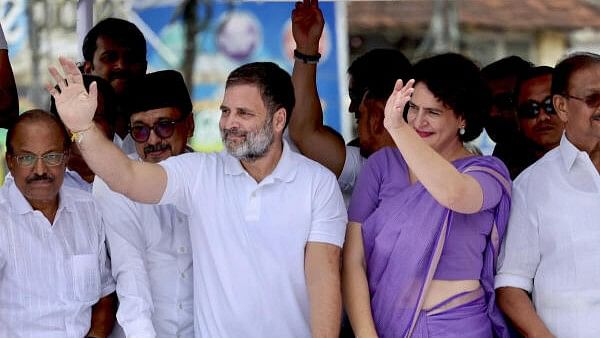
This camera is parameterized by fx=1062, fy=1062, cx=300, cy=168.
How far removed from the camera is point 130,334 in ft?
9.11

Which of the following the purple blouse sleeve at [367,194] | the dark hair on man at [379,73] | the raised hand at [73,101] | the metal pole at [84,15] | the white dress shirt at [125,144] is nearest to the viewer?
the raised hand at [73,101]

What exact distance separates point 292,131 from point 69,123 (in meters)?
1.00

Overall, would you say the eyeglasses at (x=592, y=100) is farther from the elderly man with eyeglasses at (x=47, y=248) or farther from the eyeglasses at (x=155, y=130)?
the elderly man with eyeglasses at (x=47, y=248)

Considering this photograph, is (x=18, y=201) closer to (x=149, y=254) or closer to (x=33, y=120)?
(x=33, y=120)

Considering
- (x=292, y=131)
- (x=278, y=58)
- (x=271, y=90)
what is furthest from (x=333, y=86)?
(x=271, y=90)

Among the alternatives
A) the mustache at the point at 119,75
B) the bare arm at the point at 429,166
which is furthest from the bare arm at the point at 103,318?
the mustache at the point at 119,75

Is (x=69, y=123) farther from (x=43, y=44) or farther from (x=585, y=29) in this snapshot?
(x=585, y=29)

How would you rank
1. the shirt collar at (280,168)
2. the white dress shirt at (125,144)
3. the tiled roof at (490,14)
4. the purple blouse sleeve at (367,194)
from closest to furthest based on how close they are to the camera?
the shirt collar at (280,168)
the purple blouse sleeve at (367,194)
the white dress shirt at (125,144)
the tiled roof at (490,14)

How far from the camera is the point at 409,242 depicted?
2859 mm

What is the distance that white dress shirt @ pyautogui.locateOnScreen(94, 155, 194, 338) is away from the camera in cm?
294

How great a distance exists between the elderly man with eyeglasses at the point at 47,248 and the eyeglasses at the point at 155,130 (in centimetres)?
26

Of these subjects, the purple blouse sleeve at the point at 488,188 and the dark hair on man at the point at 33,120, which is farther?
the dark hair on man at the point at 33,120

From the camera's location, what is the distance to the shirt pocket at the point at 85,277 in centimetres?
287

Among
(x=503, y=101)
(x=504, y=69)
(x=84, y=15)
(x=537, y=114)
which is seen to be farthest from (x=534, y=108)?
(x=84, y=15)
